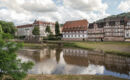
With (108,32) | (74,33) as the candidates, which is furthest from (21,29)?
(108,32)

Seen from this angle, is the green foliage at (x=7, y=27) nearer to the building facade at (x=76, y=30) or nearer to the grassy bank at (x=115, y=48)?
the building facade at (x=76, y=30)

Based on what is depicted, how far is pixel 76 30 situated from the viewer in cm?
6456

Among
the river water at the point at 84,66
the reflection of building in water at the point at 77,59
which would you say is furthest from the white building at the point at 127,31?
the reflection of building in water at the point at 77,59

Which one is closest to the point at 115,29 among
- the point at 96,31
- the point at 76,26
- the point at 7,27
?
the point at 96,31

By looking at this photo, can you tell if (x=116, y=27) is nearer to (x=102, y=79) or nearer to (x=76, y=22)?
(x=76, y=22)

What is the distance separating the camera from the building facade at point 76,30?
62028mm

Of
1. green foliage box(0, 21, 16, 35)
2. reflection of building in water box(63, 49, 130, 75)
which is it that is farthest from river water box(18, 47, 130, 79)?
green foliage box(0, 21, 16, 35)

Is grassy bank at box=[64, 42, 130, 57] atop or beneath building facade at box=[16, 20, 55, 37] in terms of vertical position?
beneath

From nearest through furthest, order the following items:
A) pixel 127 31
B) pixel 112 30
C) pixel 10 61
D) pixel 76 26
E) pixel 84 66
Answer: pixel 10 61, pixel 84 66, pixel 127 31, pixel 112 30, pixel 76 26

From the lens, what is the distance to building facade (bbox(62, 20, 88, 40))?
62.0 meters

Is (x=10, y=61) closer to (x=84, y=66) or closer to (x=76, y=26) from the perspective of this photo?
(x=84, y=66)

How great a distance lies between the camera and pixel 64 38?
69.8m

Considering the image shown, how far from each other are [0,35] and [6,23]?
276ft

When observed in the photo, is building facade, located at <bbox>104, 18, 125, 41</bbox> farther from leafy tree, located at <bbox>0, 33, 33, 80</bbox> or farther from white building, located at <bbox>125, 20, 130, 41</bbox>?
leafy tree, located at <bbox>0, 33, 33, 80</bbox>
